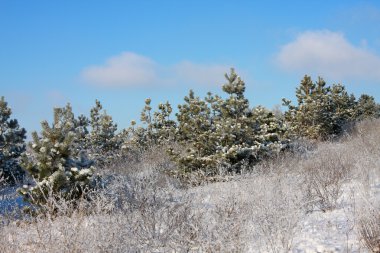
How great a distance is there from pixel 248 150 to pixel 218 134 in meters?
1.14

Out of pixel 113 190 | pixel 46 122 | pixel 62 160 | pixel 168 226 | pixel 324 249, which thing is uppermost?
pixel 46 122

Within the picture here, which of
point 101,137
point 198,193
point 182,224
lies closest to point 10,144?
point 101,137

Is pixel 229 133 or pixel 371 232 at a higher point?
pixel 229 133

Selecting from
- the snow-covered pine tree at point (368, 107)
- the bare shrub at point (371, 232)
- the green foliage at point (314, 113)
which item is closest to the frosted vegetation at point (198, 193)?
the bare shrub at point (371, 232)

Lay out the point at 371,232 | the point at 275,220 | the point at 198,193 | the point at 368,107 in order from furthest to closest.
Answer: the point at 368,107
the point at 198,193
the point at 275,220
the point at 371,232

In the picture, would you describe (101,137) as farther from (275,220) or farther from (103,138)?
(275,220)

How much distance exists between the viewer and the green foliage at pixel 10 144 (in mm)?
15695

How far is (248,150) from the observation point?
1316 centimetres

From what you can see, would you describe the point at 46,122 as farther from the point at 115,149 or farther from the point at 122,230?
the point at 115,149

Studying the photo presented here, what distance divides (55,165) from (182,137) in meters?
9.49

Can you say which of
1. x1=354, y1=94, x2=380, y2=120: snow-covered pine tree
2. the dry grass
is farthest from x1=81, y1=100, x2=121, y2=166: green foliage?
x1=354, y1=94, x2=380, y2=120: snow-covered pine tree

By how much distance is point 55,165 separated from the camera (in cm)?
875

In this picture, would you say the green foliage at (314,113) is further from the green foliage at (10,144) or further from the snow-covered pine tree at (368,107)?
the green foliage at (10,144)

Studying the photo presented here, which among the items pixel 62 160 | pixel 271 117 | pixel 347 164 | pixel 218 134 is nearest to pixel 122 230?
pixel 62 160
